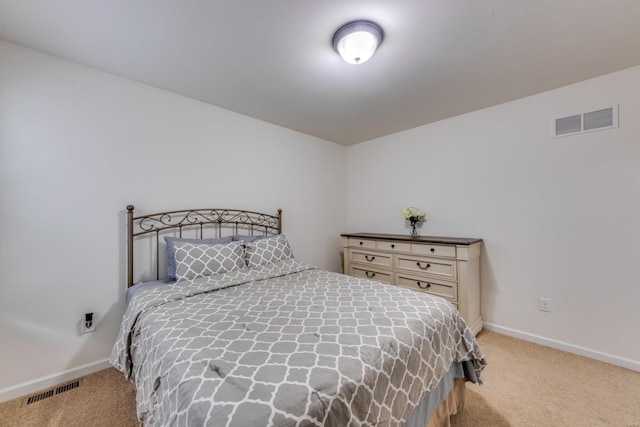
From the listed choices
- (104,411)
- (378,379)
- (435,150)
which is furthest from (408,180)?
(104,411)

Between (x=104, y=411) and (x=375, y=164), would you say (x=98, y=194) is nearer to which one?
(x=104, y=411)

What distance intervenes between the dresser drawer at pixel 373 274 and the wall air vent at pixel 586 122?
6.91ft

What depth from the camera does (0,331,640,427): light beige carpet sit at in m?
1.53

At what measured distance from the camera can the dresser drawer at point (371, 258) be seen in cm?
305

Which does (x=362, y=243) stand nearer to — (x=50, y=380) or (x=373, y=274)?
(x=373, y=274)

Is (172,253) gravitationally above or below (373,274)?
above

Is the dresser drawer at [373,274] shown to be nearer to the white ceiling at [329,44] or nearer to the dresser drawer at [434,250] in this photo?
the dresser drawer at [434,250]

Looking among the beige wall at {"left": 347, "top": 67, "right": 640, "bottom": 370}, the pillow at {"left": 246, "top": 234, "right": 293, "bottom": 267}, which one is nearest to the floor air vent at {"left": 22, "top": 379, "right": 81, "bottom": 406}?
the pillow at {"left": 246, "top": 234, "right": 293, "bottom": 267}

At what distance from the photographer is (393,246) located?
2990mm

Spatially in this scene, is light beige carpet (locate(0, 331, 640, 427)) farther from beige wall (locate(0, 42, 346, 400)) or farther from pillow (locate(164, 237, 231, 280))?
pillow (locate(164, 237, 231, 280))

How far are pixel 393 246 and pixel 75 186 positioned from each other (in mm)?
2974

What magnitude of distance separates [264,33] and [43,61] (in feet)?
5.41

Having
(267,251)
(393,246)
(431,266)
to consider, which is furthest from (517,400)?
Answer: (267,251)

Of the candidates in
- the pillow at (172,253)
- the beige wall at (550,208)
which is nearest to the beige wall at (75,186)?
the pillow at (172,253)
